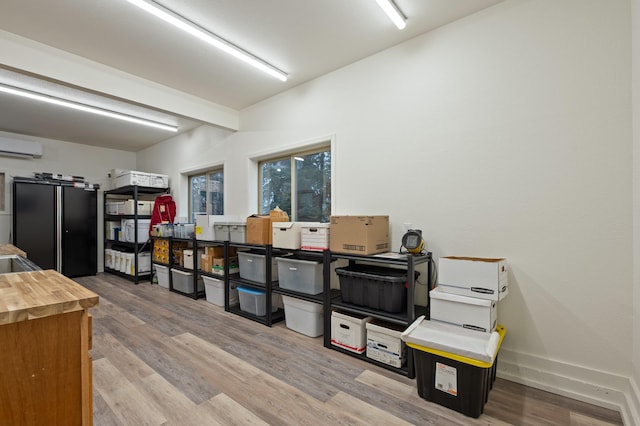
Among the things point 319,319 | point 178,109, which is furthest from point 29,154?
point 319,319

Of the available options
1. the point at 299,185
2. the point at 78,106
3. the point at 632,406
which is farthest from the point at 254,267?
the point at 78,106

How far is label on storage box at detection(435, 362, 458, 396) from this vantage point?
5.78 ft

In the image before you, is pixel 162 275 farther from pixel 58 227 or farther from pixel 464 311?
pixel 464 311

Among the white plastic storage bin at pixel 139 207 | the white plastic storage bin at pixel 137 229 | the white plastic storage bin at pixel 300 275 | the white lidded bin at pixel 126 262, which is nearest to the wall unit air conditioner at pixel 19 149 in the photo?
the white plastic storage bin at pixel 139 207

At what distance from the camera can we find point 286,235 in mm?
3027

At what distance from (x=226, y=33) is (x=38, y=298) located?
2.43 metres

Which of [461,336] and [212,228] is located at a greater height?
[212,228]

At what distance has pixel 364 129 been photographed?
2971mm

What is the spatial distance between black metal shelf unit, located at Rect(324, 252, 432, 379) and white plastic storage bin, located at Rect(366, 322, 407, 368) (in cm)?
4

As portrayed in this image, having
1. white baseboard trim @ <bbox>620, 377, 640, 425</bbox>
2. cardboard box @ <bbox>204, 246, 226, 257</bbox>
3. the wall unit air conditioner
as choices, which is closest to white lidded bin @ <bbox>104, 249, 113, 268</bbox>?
the wall unit air conditioner

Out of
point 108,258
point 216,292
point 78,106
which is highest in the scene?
point 78,106

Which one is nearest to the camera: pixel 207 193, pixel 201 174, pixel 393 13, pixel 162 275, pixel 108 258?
pixel 393 13

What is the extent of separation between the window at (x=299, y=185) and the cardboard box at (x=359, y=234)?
80 cm

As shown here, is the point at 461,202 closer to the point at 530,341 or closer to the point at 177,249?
the point at 530,341
